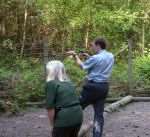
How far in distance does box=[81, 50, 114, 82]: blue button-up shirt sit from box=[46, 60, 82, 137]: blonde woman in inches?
89.4

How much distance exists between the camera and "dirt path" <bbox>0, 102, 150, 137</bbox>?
9.95 m

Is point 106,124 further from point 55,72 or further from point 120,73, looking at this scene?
point 120,73

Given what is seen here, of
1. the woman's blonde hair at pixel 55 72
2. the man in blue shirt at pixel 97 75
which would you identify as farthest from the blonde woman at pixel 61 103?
the man in blue shirt at pixel 97 75

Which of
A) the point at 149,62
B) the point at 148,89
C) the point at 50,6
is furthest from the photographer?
the point at 50,6

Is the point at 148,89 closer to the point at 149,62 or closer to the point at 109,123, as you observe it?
the point at 149,62

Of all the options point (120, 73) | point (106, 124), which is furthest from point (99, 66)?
point (120, 73)

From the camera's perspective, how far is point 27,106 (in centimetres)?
1327

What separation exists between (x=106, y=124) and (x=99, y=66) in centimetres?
278

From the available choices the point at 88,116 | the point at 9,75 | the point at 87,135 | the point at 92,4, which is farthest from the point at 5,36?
the point at 87,135

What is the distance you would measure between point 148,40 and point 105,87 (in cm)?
1600

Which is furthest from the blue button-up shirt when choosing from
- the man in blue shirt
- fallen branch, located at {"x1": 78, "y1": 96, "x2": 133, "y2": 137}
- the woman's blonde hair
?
the woman's blonde hair

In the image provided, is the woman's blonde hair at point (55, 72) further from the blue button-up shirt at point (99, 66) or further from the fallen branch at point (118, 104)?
the fallen branch at point (118, 104)

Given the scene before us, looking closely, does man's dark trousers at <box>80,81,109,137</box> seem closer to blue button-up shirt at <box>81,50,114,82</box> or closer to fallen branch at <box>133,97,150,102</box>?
blue button-up shirt at <box>81,50,114,82</box>

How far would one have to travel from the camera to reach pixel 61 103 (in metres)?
6.09
